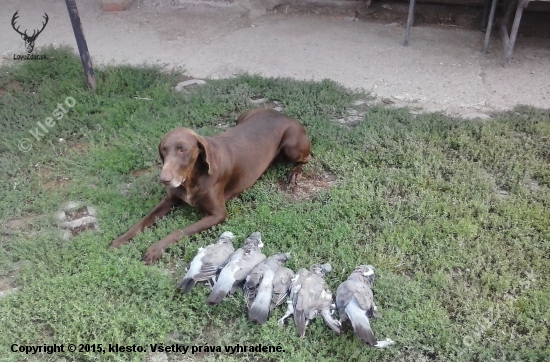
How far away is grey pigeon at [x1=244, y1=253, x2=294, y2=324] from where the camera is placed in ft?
10.1

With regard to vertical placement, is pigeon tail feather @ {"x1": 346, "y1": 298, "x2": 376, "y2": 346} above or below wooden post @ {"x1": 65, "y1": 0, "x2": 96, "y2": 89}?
below

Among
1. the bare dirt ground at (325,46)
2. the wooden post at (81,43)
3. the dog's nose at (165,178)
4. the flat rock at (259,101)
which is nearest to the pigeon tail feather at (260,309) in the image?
the dog's nose at (165,178)

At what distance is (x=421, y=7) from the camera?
278 inches

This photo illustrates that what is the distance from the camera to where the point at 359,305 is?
9.84 feet

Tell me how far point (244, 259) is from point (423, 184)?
1715mm

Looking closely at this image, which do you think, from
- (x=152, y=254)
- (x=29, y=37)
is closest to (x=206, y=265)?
(x=152, y=254)

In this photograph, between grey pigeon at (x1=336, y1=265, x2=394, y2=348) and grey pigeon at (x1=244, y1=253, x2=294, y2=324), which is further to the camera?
grey pigeon at (x1=244, y1=253, x2=294, y2=324)

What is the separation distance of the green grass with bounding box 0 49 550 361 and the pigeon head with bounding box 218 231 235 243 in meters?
0.11

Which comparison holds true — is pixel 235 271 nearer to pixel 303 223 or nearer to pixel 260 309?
pixel 260 309

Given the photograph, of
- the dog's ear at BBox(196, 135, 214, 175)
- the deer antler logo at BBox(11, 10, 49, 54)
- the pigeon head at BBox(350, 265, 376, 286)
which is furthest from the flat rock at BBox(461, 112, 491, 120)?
the deer antler logo at BBox(11, 10, 49, 54)

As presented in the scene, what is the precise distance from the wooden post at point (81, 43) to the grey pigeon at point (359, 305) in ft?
12.1

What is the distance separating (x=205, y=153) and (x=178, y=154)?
0.72 ft

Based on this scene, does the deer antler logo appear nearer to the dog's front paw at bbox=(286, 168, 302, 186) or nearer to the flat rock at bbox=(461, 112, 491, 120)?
the dog's front paw at bbox=(286, 168, 302, 186)

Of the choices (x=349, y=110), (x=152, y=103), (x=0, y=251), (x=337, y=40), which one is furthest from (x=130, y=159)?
(x=337, y=40)
